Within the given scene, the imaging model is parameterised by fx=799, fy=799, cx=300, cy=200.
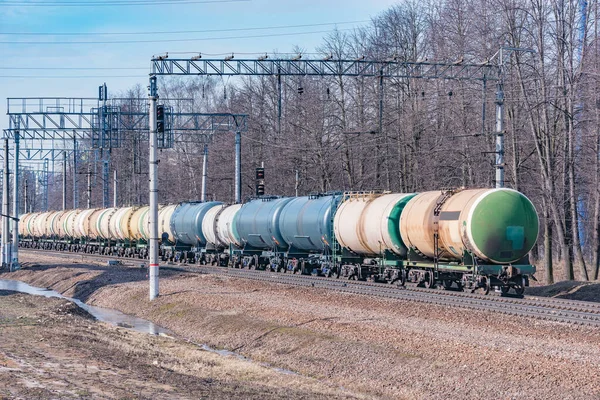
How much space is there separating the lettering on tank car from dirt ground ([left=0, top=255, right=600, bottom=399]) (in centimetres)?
337

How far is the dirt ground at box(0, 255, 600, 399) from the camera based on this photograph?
43.2 ft

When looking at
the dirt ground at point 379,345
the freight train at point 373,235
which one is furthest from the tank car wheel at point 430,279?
the dirt ground at point 379,345

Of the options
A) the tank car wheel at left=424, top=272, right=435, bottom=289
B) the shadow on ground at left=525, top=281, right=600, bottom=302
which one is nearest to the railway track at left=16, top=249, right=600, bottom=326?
the tank car wheel at left=424, top=272, right=435, bottom=289

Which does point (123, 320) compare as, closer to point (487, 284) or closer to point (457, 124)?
point (487, 284)

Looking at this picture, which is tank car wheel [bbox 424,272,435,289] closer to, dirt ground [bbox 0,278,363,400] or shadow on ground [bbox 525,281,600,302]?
shadow on ground [bbox 525,281,600,302]

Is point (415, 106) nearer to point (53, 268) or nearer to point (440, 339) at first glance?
point (53, 268)

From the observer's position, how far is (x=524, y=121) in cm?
4025

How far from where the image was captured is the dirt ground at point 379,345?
13.2 meters

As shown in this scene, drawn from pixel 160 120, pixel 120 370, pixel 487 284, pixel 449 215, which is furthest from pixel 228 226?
pixel 120 370

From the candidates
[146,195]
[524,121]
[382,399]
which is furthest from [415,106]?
[146,195]

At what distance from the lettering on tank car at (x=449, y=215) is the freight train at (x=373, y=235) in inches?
1.5

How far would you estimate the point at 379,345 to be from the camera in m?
16.2

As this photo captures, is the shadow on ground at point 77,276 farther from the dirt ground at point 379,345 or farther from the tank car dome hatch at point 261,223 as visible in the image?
the dirt ground at point 379,345

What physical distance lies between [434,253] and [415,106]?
87.4 ft
